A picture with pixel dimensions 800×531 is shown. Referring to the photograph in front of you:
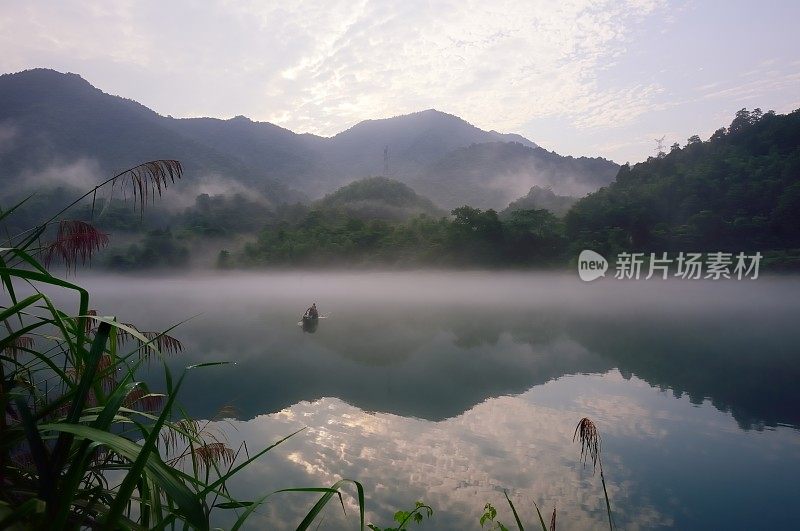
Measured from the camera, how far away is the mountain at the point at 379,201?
6944cm

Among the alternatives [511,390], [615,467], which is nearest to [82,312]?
[615,467]

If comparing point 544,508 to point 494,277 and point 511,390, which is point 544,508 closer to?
point 511,390

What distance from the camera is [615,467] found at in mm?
6512

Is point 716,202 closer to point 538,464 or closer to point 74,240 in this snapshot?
point 538,464

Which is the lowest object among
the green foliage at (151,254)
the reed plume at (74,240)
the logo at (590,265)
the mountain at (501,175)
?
the green foliage at (151,254)

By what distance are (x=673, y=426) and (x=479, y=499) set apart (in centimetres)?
512

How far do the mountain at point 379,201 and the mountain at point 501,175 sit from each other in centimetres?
1372

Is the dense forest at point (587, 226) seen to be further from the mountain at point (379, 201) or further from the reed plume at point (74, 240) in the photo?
the reed plume at point (74, 240)

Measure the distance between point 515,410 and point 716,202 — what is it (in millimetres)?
39828

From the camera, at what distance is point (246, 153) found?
108m

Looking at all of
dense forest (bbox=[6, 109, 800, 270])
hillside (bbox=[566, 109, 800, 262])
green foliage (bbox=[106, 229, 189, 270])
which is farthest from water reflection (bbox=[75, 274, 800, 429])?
green foliage (bbox=[106, 229, 189, 270])

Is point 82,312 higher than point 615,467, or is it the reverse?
point 82,312

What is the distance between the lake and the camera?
18.5 feet

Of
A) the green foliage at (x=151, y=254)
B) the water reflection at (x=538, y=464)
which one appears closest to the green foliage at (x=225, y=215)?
the green foliage at (x=151, y=254)
